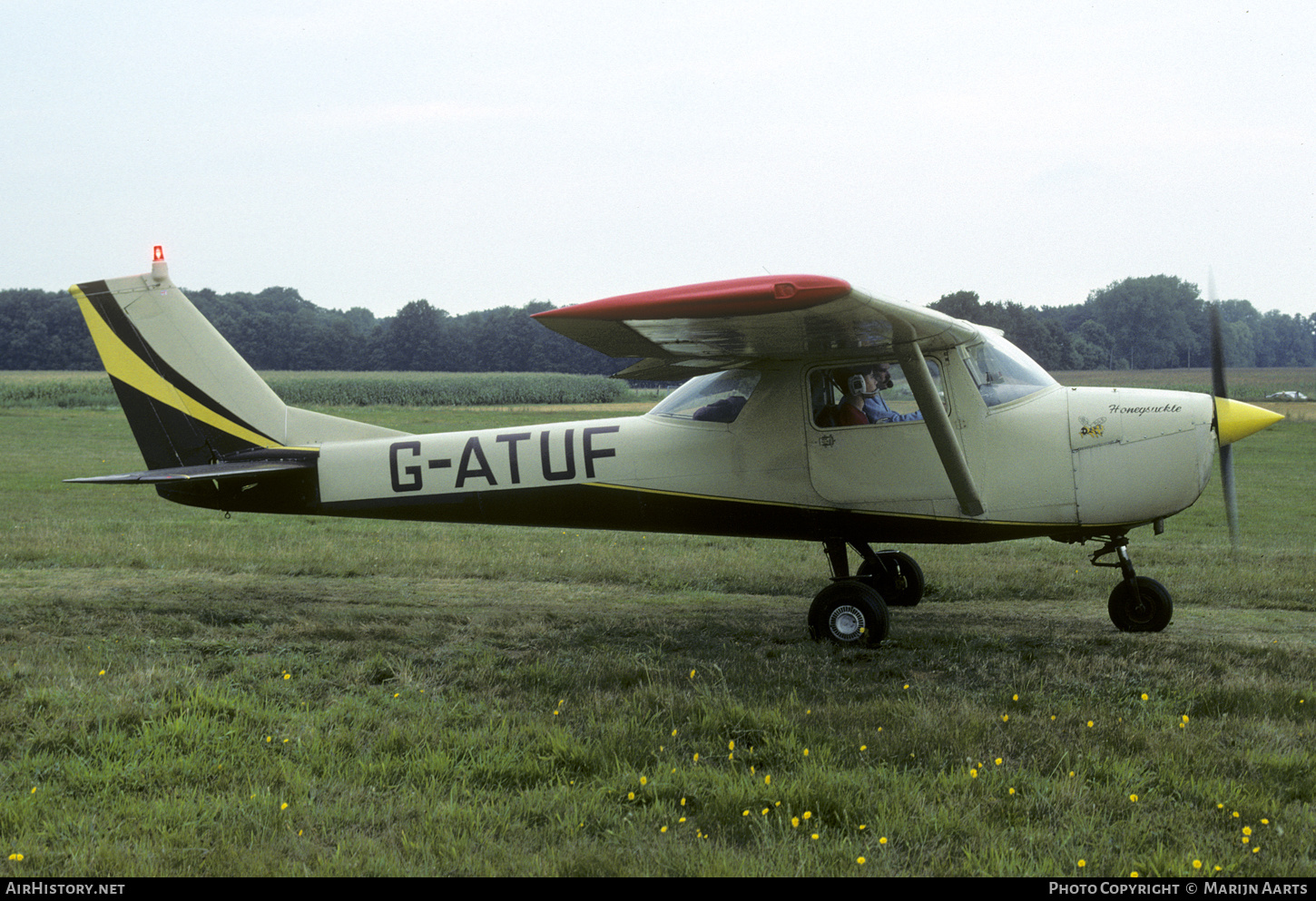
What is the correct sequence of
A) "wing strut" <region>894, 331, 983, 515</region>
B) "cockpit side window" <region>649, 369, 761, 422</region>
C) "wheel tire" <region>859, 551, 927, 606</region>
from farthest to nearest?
"wheel tire" <region>859, 551, 927, 606</region>, "cockpit side window" <region>649, 369, 761, 422</region>, "wing strut" <region>894, 331, 983, 515</region>

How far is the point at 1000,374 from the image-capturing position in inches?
287

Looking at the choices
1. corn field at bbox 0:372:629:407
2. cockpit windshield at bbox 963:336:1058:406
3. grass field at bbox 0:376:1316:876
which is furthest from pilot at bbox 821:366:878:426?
corn field at bbox 0:372:629:407

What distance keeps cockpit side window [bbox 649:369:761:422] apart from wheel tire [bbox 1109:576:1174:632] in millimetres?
3389

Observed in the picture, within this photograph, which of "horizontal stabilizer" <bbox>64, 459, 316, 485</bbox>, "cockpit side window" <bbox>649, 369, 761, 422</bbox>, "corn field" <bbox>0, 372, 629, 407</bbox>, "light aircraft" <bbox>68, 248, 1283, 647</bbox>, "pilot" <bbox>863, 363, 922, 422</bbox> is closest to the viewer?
"light aircraft" <bbox>68, 248, 1283, 647</bbox>

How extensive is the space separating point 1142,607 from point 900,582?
2.16 m

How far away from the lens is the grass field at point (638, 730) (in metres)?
3.55

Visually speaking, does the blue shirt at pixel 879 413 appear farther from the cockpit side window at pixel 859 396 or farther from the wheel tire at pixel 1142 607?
the wheel tire at pixel 1142 607

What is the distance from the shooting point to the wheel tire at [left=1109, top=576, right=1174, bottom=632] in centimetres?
731

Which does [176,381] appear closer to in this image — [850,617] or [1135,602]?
[850,617]

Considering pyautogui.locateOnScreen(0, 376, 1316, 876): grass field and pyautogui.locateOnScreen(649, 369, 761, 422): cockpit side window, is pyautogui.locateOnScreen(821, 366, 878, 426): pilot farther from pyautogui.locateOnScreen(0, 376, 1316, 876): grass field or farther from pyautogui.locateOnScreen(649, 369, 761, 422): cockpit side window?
pyautogui.locateOnScreen(0, 376, 1316, 876): grass field

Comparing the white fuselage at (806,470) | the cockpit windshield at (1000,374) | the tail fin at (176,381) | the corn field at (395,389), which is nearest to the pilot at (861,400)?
the white fuselage at (806,470)

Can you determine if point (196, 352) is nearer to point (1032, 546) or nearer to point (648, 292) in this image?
point (648, 292)

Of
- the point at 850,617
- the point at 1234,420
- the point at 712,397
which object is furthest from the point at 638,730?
the point at 1234,420

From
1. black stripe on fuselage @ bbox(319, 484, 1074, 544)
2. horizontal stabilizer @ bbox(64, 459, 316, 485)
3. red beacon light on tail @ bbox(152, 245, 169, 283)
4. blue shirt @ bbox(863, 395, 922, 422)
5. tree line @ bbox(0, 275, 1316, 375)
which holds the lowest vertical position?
black stripe on fuselage @ bbox(319, 484, 1074, 544)
